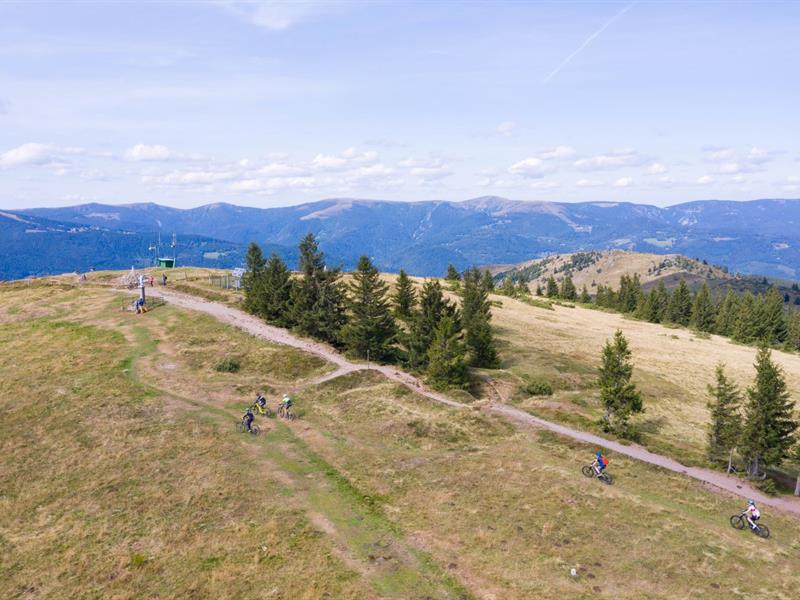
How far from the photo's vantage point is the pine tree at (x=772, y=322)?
405 feet

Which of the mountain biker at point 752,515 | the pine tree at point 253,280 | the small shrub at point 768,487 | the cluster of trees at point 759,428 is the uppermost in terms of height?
the pine tree at point 253,280

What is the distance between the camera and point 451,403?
4875cm

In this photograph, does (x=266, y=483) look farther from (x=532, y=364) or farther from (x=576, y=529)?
A: (x=532, y=364)

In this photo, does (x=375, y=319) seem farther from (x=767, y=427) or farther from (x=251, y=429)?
(x=767, y=427)

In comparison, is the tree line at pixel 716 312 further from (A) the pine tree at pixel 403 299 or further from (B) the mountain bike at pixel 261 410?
(B) the mountain bike at pixel 261 410

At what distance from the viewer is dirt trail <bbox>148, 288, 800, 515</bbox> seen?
3569 cm

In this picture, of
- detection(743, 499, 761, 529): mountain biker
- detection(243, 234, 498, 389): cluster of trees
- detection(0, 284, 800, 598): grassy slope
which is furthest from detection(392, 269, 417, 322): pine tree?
detection(743, 499, 761, 529): mountain biker

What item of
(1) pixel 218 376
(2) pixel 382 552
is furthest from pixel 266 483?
(1) pixel 218 376

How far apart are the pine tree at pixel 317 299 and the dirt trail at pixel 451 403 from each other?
209 centimetres

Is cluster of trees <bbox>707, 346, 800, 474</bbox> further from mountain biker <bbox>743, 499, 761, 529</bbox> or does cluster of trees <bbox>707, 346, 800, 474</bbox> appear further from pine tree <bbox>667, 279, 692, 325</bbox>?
pine tree <bbox>667, 279, 692, 325</bbox>

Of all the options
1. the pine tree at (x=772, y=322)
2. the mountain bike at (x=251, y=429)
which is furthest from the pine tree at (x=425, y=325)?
the pine tree at (x=772, y=322)

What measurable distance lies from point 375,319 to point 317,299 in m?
11.4

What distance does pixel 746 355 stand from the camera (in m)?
91.1

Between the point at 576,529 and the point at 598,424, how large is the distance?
19239 mm
